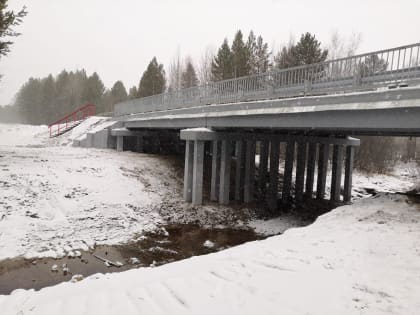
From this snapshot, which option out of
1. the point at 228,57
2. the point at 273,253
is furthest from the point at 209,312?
the point at 228,57

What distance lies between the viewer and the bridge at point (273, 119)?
8250mm

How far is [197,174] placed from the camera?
14.8 meters

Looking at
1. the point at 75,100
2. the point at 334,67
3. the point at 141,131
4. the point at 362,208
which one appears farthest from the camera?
the point at 75,100

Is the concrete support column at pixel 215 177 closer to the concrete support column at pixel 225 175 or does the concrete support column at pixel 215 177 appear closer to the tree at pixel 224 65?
the concrete support column at pixel 225 175

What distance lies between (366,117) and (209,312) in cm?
716

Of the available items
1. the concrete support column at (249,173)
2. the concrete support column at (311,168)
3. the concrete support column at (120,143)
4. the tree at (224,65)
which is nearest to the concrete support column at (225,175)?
the concrete support column at (249,173)

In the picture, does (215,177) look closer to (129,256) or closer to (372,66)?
(129,256)

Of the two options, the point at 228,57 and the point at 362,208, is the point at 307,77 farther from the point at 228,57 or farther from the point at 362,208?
the point at 228,57

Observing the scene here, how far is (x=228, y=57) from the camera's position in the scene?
38156mm

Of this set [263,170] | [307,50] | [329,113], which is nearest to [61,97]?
[307,50]

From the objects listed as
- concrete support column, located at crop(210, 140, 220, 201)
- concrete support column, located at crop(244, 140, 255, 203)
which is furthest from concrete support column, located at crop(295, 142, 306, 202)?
concrete support column, located at crop(210, 140, 220, 201)

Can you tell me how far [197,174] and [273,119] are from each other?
494 cm

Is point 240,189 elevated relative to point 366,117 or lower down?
lower down

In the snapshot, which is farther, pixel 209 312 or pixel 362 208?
pixel 362 208
